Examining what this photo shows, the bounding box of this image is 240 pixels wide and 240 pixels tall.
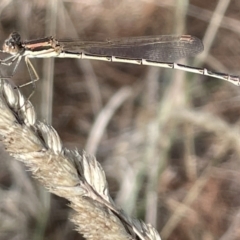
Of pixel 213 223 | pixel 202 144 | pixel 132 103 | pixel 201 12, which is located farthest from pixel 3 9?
pixel 213 223

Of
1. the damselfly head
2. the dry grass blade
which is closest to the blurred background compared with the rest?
the damselfly head

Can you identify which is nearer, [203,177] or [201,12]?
[203,177]

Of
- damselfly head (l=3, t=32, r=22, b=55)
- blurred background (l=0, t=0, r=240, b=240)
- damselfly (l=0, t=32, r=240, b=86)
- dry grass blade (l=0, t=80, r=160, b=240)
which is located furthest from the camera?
blurred background (l=0, t=0, r=240, b=240)

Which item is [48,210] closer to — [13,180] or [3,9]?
[13,180]

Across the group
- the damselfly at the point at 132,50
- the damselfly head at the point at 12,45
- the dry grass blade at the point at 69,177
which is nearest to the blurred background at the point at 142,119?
the damselfly at the point at 132,50

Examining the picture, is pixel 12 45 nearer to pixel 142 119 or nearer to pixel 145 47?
pixel 145 47

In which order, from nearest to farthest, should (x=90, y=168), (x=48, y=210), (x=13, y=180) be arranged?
(x=90, y=168)
(x=48, y=210)
(x=13, y=180)

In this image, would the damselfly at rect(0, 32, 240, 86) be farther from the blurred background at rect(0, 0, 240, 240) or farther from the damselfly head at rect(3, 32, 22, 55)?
the blurred background at rect(0, 0, 240, 240)

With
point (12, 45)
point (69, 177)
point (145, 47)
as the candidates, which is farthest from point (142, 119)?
point (69, 177)

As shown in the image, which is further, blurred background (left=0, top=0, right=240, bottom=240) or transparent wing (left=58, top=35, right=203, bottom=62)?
blurred background (left=0, top=0, right=240, bottom=240)
